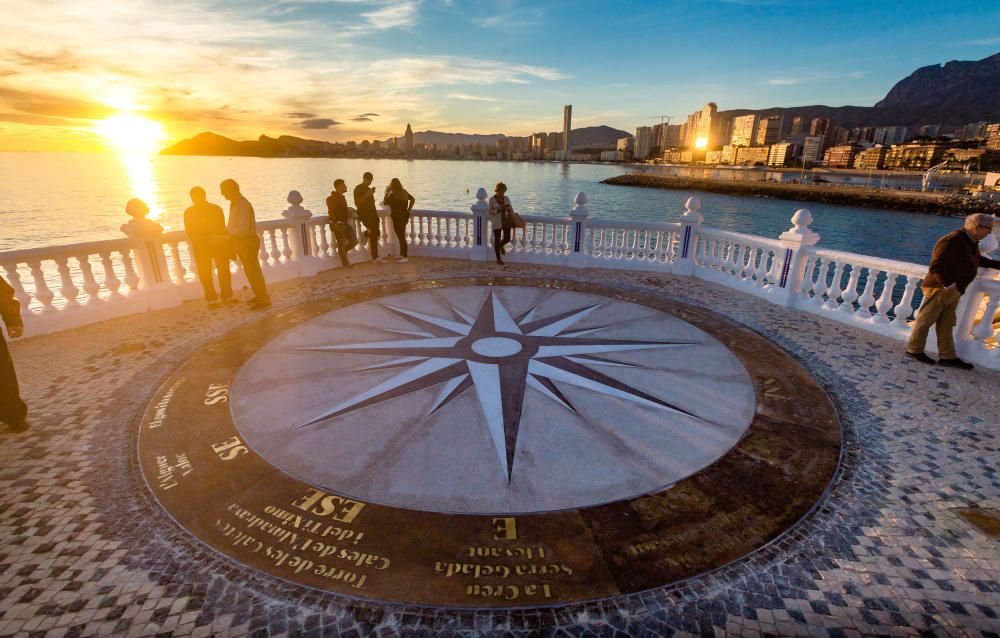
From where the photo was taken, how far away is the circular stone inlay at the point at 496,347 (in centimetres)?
577

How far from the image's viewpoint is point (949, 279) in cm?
560

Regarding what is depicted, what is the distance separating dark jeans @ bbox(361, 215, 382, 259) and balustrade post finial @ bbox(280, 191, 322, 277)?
4.24 feet

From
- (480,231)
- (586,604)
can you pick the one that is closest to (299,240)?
(480,231)

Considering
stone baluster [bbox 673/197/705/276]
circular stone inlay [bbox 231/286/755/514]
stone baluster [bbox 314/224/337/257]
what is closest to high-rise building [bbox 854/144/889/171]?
stone baluster [bbox 673/197/705/276]

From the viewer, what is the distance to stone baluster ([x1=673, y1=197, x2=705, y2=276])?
9.85 meters

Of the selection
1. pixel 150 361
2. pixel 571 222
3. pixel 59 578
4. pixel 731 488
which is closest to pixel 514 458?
pixel 731 488

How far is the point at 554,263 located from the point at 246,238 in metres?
6.52

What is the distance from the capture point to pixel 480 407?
4.65 m

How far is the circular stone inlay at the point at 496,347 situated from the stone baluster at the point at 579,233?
527cm

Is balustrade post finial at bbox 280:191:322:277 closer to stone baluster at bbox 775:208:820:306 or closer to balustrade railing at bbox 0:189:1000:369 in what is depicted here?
balustrade railing at bbox 0:189:1000:369

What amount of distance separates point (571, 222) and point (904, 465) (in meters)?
7.81

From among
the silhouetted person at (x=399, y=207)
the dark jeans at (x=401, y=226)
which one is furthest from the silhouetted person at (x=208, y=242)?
the dark jeans at (x=401, y=226)

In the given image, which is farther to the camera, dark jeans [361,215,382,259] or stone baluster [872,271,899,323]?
dark jeans [361,215,382,259]

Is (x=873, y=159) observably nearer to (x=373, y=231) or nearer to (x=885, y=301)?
(x=885, y=301)
